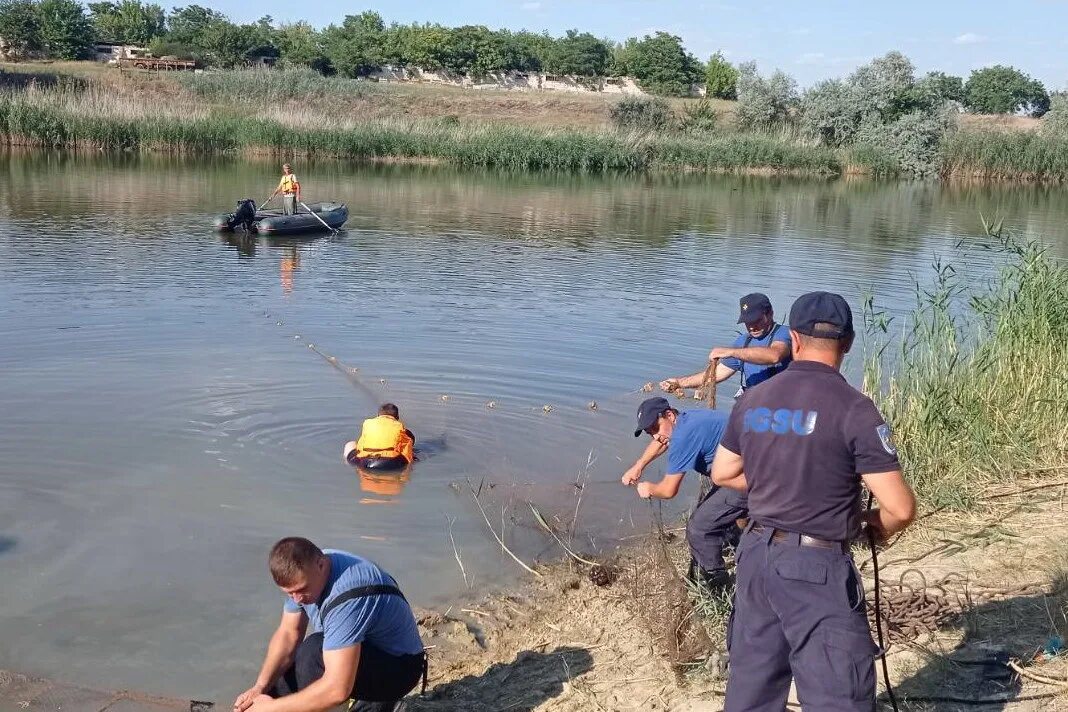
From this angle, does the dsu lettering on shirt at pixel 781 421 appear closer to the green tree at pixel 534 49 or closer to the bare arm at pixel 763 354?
the bare arm at pixel 763 354

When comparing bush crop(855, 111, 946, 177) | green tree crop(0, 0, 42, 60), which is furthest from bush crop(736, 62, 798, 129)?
green tree crop(0, 0, 42, 60)

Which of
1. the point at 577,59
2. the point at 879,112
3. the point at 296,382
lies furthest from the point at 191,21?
the point at 296,382

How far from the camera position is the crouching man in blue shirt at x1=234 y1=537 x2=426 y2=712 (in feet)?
14.5

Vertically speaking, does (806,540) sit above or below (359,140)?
below

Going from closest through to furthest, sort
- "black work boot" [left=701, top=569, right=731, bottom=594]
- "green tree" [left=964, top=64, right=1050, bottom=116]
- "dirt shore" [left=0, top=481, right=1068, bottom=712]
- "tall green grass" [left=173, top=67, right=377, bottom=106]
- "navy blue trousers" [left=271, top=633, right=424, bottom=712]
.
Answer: "navy blue trousers" [left=271, top=633, right=424, bottom=712] → "dirt shore" [left=0, top=481, right=1068, bottom=712] → "black work boot" [left=701, top=569, right=731, bottom=594] → "tall green grass" [left=173, top=67, right=377, bottom=106] → "green tree" [left=964, top=64, right=1050, bottom=116]

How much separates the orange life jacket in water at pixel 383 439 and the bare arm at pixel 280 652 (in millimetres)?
4211

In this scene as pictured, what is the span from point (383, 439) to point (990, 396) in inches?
189

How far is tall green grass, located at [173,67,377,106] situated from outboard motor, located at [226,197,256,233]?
116ft

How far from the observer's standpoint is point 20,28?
72875 millimetres

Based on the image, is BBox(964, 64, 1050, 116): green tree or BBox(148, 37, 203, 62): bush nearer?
BBox(148, 37, 203, 62): bush

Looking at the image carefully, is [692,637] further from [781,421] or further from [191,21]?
[191,21]

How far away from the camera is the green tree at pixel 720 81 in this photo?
9069 cm

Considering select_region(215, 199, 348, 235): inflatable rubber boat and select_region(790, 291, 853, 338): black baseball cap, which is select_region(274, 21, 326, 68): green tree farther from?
select_region(790, 291, 853, 338): black baseball cap

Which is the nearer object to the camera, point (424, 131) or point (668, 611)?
point (668, 611)
